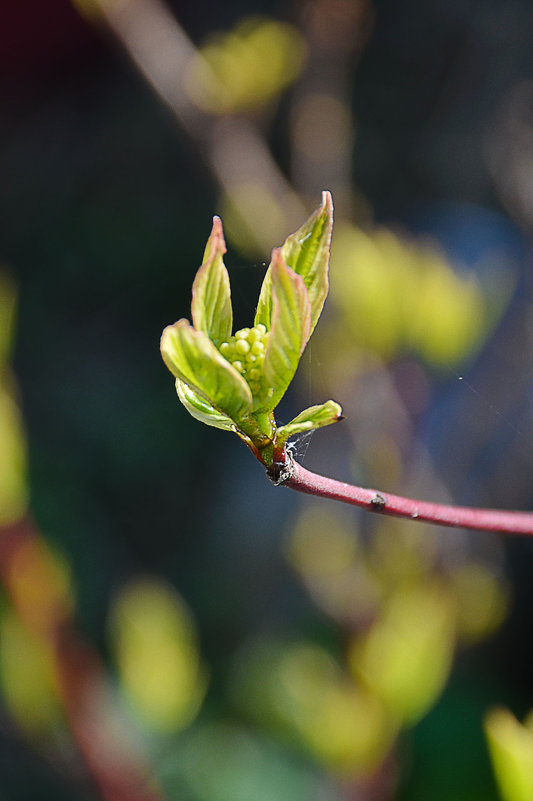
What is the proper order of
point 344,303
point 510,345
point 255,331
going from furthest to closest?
point 510,345 → point 344,303 → point 255,331

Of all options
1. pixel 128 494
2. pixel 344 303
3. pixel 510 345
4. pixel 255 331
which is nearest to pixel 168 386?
pixel 128 494

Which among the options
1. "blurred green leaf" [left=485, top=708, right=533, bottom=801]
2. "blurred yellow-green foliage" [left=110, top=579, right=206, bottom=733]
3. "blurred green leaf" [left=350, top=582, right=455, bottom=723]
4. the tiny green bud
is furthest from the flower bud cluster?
"blurred yellow-green foliage" [left=110, top=579, right=206, bottom=733]

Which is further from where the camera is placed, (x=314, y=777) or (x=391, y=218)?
(x=391, y=218)

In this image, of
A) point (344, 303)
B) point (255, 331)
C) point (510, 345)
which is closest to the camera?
point (255, 331)

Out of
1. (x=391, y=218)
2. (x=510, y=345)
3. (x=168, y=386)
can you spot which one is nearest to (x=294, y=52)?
(x=510, y=345)

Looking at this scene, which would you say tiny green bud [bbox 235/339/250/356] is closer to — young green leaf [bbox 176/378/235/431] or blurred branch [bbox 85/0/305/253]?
young green leaf [bbox 176/378/235/431]

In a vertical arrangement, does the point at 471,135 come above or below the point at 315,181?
below

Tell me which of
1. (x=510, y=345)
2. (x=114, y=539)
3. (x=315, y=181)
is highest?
(x=315, y=181)

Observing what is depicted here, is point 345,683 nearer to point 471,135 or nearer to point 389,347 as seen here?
point 389,347
